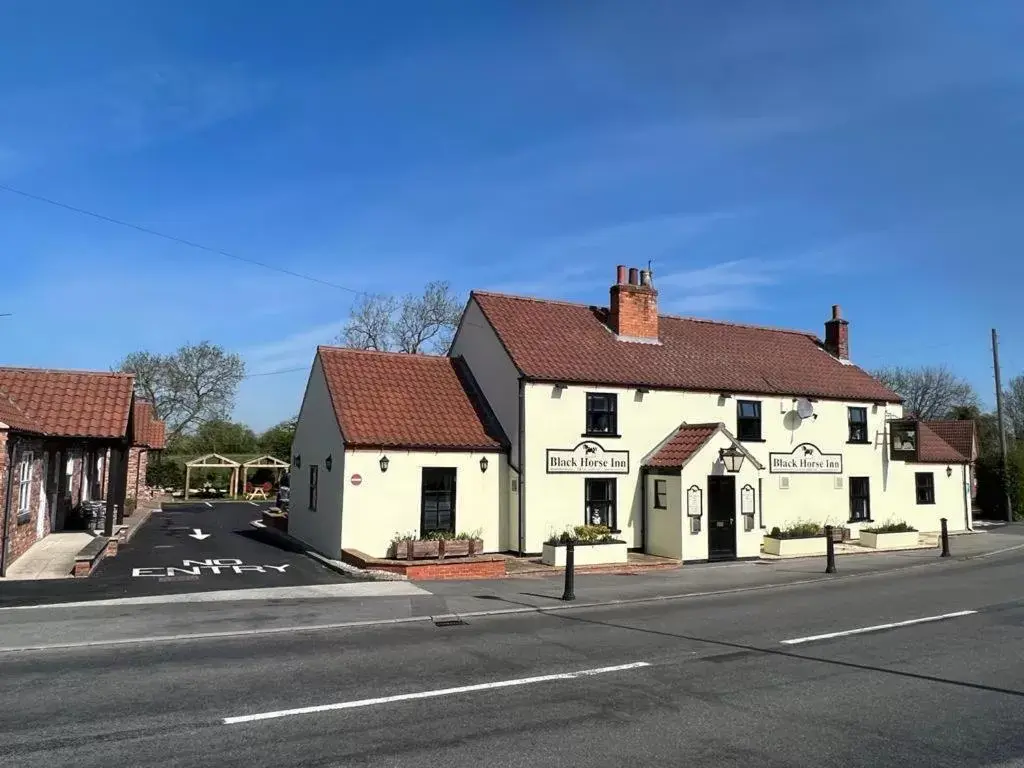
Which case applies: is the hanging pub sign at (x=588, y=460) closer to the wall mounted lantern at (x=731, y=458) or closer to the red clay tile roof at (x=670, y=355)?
the red clay tile roof at (x=670, y=355)

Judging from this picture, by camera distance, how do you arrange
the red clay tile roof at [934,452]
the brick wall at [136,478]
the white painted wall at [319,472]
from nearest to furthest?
the white painted wall at [319,472], the red clay tile roof at [934,452], the brick wall at [136,478]

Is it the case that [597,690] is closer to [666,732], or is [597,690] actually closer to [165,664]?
[666,732]

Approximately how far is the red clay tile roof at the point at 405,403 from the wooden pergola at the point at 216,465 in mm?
24471

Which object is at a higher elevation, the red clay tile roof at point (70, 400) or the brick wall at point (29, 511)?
the red clay tile roof at point (70, 400)

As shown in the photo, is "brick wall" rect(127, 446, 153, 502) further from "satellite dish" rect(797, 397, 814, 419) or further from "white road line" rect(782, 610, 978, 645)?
"white road line" rect(782, 610, 978, 645)

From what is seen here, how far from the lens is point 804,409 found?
79.3 feet

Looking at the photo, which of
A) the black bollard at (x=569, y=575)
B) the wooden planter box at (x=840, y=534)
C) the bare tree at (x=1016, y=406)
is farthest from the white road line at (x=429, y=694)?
the bare tree at (x=1016, y=406)

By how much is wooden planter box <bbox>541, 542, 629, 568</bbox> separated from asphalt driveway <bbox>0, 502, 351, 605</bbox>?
523cm

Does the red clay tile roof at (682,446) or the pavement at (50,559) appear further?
the red clay tile roof at (682,446)

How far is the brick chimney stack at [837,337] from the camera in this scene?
2908cm

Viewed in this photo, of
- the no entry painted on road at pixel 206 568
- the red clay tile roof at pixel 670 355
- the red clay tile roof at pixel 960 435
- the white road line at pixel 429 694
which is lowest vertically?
the no entry painted on road at pixel 206 568

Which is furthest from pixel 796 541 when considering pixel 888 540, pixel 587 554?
pixel 587 554

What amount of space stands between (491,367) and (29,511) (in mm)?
12222

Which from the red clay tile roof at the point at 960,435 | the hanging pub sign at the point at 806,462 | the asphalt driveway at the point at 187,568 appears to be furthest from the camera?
the red clay tile roof at the point at 960,435
